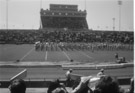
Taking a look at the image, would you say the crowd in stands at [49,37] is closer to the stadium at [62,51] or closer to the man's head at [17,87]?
the stadium at [62,51]

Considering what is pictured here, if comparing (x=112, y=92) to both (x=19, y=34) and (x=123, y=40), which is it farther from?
(x=19, y=34)

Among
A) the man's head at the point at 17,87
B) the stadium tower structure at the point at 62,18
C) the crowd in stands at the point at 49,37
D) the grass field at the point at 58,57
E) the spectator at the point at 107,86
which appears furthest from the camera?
the stadium tower structure at the point at 62,18

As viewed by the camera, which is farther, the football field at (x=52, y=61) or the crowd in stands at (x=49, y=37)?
the crowd in stands at (x=49, y=37)

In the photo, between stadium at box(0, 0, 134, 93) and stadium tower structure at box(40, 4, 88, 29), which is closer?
stadium at box(0, 0, 134, 93)

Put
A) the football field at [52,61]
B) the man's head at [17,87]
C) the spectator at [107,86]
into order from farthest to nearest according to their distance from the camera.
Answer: the football field at [52,61] → the man's head at [17,87] → the spectator at [107,86]

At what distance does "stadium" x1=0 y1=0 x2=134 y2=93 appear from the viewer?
15.2 meters

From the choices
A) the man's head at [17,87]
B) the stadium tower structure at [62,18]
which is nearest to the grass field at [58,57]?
the man's head at [17,87]

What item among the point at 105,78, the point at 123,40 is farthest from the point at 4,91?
the point at 123,40

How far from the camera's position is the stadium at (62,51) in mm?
15216

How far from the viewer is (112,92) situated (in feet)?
8.61

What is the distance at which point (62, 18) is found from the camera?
77.9 meters

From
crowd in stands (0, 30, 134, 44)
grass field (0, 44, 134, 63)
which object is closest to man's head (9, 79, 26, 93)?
grass field (0, 44, 134, 63)

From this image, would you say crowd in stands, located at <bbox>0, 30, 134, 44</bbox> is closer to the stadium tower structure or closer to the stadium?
the stadium

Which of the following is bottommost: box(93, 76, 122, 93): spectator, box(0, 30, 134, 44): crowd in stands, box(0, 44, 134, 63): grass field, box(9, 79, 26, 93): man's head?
box(0, 44, 134, 63): grass field
